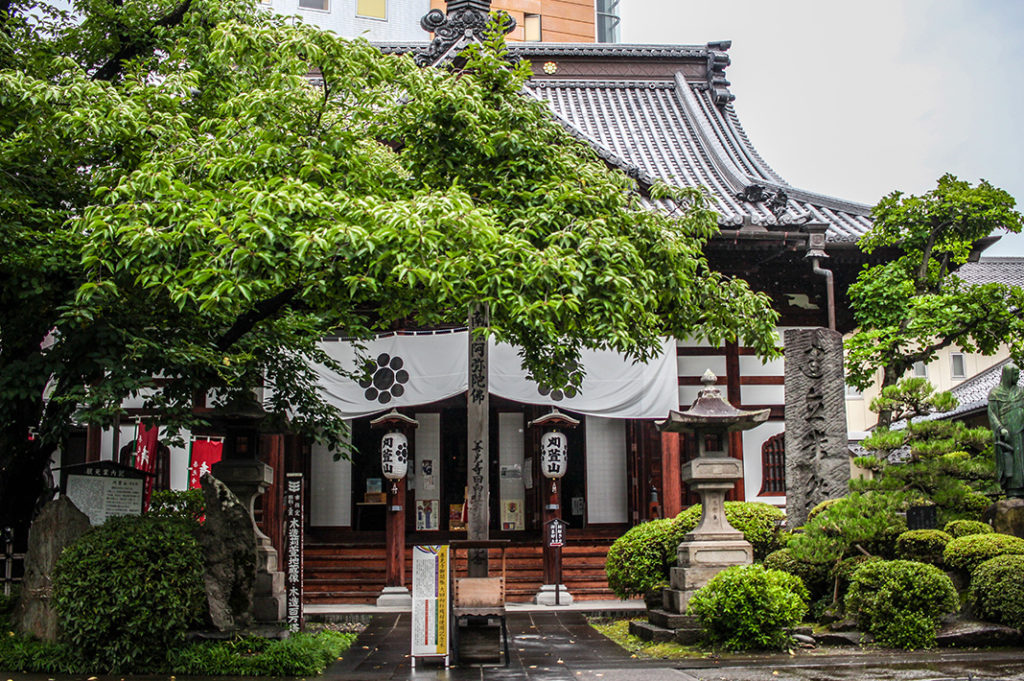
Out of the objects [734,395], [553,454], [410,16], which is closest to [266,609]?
[553,454]

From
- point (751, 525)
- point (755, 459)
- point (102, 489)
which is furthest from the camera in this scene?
point (755, 459)

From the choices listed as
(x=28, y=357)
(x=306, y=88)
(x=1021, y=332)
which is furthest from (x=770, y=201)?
(x=28, y=357)

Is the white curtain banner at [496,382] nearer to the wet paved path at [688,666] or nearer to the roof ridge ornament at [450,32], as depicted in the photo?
the wet paved path at [688,666]

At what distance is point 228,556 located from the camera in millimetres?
10359

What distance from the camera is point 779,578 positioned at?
1027cm

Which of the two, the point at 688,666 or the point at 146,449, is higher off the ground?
the point at 146,449

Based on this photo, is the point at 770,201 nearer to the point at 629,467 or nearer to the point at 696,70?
the point at 629,467

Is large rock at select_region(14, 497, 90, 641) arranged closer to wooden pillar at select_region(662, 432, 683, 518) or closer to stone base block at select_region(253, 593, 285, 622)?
stone base block at select_region(253, 593, 285, 622)

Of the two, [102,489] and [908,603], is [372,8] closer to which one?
[102,489]

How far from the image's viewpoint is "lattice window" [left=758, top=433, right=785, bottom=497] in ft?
54.8

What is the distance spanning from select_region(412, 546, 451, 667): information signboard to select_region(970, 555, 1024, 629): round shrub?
6.09 meters

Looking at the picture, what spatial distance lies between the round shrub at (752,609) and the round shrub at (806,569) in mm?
1820

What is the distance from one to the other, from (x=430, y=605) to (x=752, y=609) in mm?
3635

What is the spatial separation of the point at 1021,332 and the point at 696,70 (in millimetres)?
13322
